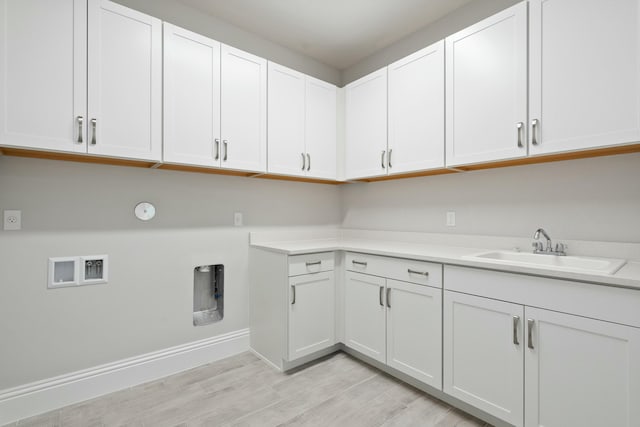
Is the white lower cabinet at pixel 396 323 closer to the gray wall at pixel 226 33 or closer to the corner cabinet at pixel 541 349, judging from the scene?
the corner cabinet at pixel 541 349

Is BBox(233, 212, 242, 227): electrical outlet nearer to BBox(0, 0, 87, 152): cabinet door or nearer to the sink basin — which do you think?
BBox(0, 0, 87, 152): cabinet door

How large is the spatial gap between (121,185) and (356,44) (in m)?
2.36

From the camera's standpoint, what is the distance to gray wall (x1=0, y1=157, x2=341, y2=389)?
1.77m

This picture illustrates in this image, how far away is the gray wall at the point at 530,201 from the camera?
5.55 ft

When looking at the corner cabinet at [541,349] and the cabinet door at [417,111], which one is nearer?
the corner cabinet at [541,349]

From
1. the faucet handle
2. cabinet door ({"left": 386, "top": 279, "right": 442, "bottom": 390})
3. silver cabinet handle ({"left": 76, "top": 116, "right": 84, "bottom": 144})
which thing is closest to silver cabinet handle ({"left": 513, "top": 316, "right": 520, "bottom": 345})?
cabinet door ({"left": 386, "top": 279, "right": 442, "bottom": 390})

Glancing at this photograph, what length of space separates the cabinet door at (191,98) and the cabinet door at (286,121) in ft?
1.44

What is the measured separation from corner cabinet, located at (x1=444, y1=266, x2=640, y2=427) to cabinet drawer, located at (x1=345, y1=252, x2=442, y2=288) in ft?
0.30

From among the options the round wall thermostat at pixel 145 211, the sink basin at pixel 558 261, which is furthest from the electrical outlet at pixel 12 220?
the sink basin at pixel 558 261

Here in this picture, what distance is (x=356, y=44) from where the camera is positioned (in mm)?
2893

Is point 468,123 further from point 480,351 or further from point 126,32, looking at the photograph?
point 126,32

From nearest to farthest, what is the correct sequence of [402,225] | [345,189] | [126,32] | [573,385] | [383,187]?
[573,385], [126,32], [402,225], [383,187], [345,189]

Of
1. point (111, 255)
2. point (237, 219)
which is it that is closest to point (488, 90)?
point (237, 219)

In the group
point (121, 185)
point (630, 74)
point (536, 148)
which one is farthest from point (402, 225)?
point (121, 185)
